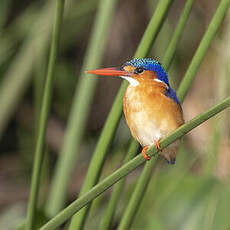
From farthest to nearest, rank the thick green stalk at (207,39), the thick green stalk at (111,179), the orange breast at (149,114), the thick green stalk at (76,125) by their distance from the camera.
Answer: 1. the thick green stalk at (76,125)
2. the orange breast at (149,114)
3. the thick green stalk at (207,39)
4. the thick green stalk at (111,179)

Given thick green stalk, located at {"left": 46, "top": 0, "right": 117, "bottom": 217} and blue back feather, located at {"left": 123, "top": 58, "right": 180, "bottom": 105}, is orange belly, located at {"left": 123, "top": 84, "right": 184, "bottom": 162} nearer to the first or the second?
blue back feather, located at {"left": 123, "top": 58, "right": 180, "bottom": 105}

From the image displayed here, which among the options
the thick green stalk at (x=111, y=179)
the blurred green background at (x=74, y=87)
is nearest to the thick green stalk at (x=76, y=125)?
the blurred green background at (x=74, y=87)

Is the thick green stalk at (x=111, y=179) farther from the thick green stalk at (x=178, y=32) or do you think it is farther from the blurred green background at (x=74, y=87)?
the blurred green background at (x=74, y=87)

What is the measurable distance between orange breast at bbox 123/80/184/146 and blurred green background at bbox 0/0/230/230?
1.96ft

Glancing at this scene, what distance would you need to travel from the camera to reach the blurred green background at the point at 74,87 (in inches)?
83.5

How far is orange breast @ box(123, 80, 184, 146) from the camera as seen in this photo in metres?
1.05

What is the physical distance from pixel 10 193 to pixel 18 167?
13 centimetres

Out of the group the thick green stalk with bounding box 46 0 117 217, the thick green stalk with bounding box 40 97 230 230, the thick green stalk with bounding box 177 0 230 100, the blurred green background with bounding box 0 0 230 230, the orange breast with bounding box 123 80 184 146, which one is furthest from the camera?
the blurred green background with bounding box 0 0 230 230

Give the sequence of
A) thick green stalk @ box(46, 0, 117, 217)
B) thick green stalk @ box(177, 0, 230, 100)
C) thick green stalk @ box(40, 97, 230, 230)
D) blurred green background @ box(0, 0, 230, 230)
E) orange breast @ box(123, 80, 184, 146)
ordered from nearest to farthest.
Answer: thick green stalk @ box(40, 97, 230, 230)
thick green stalk @ box(177, 0, 230, 100)
orange breast @ box(123, 80, 184, 146)
thick green stalk @ box(46, 0, 117, 217)
blurred green background @ box(0, 0, 230, 230)

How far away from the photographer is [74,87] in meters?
2.74

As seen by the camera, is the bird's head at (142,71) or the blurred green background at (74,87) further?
the blurred green background at (74,87)

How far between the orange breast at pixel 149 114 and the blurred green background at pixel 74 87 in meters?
0.60

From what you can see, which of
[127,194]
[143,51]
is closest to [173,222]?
[127,194]

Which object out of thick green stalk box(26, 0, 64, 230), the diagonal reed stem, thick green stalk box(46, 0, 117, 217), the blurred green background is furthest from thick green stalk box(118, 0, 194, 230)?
the blurred green background
